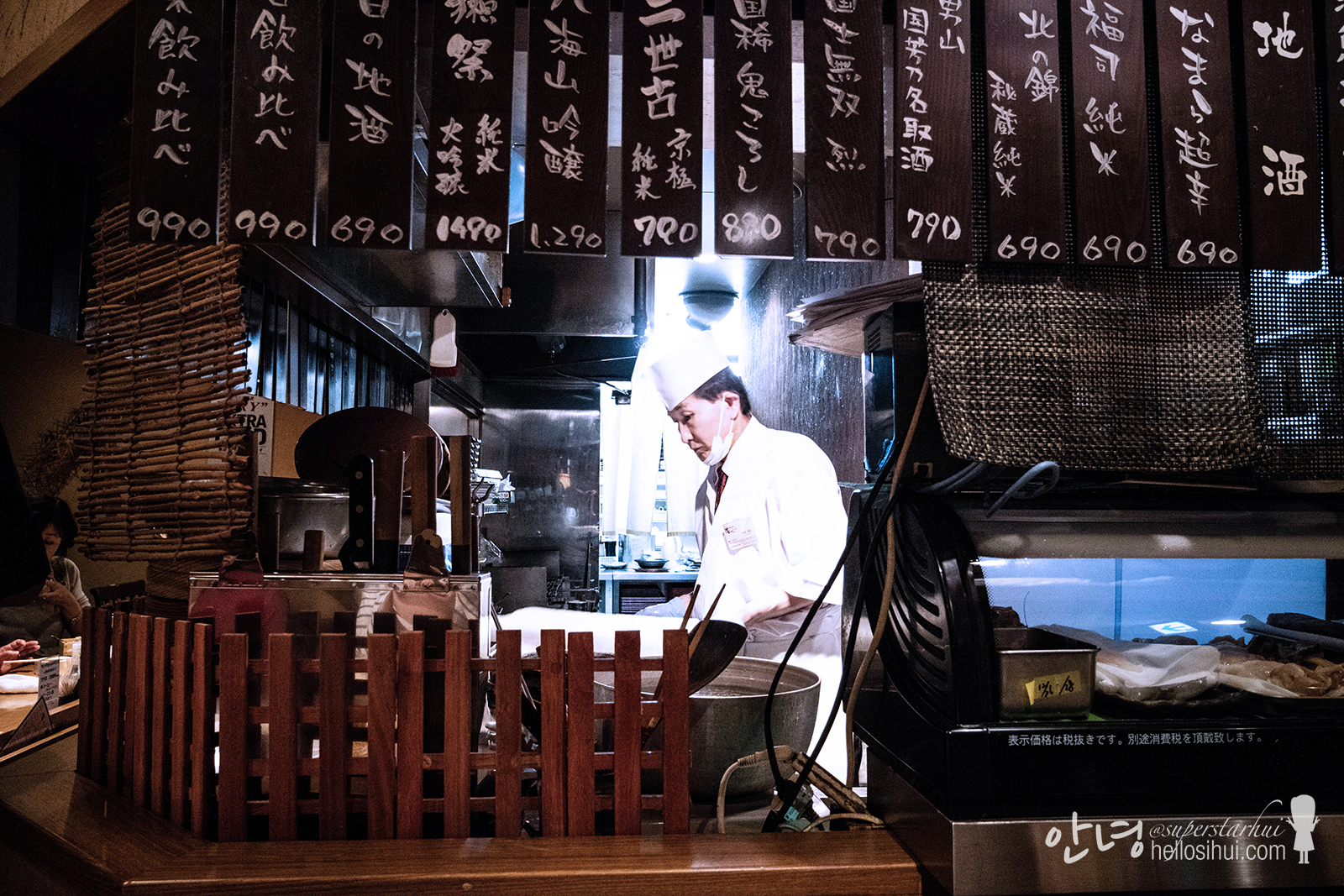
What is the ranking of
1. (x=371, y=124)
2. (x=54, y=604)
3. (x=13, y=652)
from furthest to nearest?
(x=54, y=604)
(x=13, y=652)
(x=371, y=124)

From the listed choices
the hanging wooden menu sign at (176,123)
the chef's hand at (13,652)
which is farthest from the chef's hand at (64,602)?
the hanging wooden menu sign at (176,123)

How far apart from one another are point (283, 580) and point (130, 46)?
1.33m

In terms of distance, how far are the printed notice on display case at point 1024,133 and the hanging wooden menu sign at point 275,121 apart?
118cm

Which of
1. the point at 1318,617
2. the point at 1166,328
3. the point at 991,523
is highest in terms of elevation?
the point at 1166,328

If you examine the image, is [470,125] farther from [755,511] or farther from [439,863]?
[755,511]

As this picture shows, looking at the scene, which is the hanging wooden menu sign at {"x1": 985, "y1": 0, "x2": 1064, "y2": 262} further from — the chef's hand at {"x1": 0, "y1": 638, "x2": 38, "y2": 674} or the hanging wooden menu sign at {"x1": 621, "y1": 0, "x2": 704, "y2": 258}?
the chef's hand at {"x1": 0, "y1": 638, "x2": 38, "y2": 674}

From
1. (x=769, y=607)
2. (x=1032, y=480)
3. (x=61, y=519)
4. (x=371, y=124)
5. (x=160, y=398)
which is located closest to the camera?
(x=1032, y=480)

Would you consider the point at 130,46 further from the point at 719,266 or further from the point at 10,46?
the point at 719,266

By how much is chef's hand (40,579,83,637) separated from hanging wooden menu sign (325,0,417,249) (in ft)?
12.3

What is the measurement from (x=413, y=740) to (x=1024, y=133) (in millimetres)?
1413

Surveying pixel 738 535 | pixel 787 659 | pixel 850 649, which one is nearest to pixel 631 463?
pixel 738 535

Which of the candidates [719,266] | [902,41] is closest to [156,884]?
[902,41]

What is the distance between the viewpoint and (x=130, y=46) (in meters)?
1.79

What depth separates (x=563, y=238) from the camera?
4.31 feet
